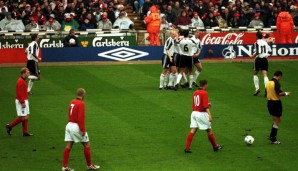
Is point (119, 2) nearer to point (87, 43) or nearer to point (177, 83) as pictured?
point (87, 43)

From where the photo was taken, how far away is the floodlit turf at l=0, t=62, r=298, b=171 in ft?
75.4

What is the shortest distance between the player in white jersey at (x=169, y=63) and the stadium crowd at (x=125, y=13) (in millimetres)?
11945

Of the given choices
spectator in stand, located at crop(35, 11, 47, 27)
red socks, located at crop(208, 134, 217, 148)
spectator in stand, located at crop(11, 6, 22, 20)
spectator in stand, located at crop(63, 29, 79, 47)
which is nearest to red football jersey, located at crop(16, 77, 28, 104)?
red socks, located at crop(208, 134, 217, 148)

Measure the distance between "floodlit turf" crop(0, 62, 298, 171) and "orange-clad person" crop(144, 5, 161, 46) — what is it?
4946 mm

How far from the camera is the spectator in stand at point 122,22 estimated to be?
152 ft

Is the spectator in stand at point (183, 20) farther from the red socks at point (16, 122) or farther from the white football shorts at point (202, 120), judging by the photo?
the white football shorts at point (202, 120)

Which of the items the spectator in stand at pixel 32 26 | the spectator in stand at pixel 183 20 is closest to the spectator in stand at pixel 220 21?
the spectator in stand at pixel 183 20

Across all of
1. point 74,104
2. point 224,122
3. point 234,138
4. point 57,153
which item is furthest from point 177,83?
point 74,104

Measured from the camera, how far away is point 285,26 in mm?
45500

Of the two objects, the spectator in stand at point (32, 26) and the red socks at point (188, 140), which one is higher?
the spectator in stand at point (32, 26)

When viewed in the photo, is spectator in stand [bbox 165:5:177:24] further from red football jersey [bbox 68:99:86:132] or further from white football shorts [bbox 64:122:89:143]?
red football jersey [bbox 68:99:86:132]

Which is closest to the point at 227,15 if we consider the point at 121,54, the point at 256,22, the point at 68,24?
the point at 256,22

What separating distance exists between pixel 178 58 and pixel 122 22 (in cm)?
1267

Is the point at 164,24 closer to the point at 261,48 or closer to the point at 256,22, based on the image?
the point at 256,22
